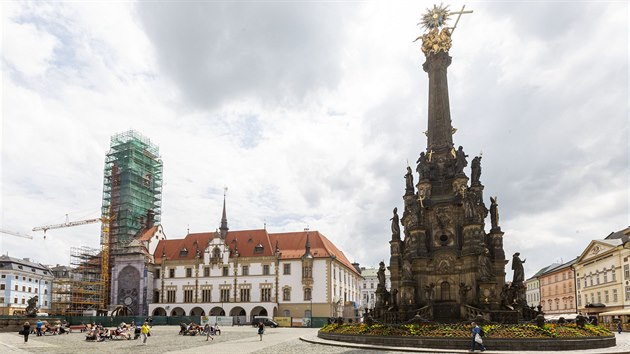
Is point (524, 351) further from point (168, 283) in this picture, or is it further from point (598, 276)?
point (168, 283)

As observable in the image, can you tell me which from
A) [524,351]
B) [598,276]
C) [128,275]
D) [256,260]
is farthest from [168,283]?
[524,351]

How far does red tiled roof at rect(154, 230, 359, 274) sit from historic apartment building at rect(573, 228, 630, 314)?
104 feet

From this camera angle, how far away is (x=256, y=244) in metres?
73.6

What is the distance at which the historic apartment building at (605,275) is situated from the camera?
56.4m

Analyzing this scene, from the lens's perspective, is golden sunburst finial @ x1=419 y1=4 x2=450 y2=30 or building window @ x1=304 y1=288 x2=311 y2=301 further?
building window @ x1=304 y1=288 x2=311 y2=301

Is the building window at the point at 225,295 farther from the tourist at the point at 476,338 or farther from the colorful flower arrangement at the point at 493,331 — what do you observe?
the tourist at the point at 476,338

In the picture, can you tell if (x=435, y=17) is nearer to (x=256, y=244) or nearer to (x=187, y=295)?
(x=256, y=244)

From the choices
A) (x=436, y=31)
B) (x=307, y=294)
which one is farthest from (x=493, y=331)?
(x=307, y=294)

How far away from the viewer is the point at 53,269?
10962cm

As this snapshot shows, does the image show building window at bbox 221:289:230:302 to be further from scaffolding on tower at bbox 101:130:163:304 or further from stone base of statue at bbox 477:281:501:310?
stone base of statue at bbox 477:281:501:310

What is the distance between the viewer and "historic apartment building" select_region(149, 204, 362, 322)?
6838 cm

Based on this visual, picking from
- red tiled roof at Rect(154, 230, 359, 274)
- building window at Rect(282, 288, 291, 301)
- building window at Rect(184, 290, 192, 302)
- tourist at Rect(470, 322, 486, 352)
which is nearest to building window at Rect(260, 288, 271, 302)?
building window at Rect(282, 288, 291, 301)

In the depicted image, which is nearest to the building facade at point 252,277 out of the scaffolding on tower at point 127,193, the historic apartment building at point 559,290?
the scaffolding on tower at point 127,193

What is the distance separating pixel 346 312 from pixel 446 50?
45.4 m
